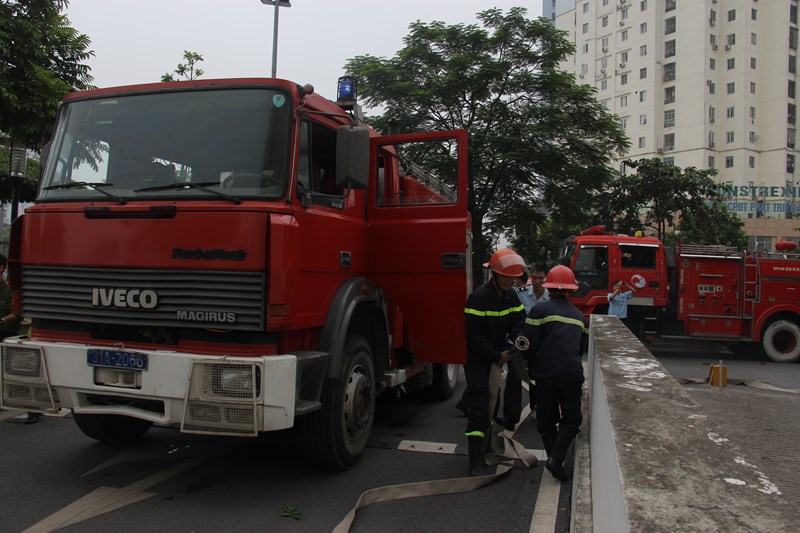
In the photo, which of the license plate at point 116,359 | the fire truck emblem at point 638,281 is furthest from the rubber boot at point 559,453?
the fire truck emblem at point 638,281

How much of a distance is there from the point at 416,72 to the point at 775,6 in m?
57.5

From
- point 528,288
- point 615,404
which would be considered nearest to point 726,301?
point 528,288

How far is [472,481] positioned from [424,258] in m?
1.88

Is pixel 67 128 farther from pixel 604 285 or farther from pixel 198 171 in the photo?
pixel 604 285

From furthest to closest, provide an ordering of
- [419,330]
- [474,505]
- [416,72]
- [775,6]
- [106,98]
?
[775,6], [416,72], [419,330], [106,98], [474,505]

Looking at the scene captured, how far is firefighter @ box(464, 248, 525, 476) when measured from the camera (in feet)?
14.3

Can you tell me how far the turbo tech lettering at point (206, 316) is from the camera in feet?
11.6

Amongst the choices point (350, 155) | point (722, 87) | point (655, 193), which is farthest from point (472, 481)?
point (722, 87)

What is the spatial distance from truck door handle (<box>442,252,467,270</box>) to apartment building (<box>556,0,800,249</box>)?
189 feet

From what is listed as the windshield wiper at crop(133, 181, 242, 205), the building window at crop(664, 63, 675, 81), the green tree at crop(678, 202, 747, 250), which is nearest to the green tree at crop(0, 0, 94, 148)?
the windshield wiper at crop(133, 181, 242, 205)

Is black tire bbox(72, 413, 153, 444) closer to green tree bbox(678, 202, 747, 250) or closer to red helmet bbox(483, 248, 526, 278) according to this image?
red helmet bbox(483, 248, 526, 278)

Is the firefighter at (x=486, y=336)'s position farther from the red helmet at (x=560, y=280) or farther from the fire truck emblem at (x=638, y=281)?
the fire truck emblem at (x=638, y=281)

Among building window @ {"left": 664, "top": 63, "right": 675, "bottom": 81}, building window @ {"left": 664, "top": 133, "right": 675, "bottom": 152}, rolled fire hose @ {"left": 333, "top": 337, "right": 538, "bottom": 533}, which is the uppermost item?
building window @ {"left": 664, "top": 63, "right": 675, "bottom": 81}

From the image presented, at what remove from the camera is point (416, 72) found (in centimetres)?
1681
